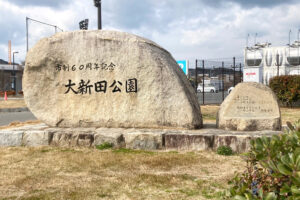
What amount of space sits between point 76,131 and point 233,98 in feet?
9.87

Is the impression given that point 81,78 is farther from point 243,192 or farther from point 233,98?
point 243,192

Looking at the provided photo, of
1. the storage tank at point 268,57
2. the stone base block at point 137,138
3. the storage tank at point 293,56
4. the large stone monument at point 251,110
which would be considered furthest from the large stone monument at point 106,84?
the storage tank at point 268,57

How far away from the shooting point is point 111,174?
160 inches

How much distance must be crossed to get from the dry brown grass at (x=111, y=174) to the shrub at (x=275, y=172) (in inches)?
59.2

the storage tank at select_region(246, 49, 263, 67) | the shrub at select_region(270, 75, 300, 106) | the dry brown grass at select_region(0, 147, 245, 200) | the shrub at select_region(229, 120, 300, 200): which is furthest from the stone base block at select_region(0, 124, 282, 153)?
the storage tank at select_region(246, 49, 263, 67)

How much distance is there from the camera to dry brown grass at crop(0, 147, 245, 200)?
334 centimetres

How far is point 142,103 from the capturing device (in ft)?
19.2

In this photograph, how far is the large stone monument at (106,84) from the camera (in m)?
5.77

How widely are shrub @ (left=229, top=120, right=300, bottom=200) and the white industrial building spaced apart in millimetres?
21478

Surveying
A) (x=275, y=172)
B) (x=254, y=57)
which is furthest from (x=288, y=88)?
(x=275, y=172)

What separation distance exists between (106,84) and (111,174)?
8.06 ft

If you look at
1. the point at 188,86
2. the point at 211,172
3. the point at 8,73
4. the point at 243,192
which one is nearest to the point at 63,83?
the point at 188,86

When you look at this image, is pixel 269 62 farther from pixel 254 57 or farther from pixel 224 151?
pixel 224 151

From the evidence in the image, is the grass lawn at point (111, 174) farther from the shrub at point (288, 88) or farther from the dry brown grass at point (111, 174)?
the shrub at point (288, 88)
